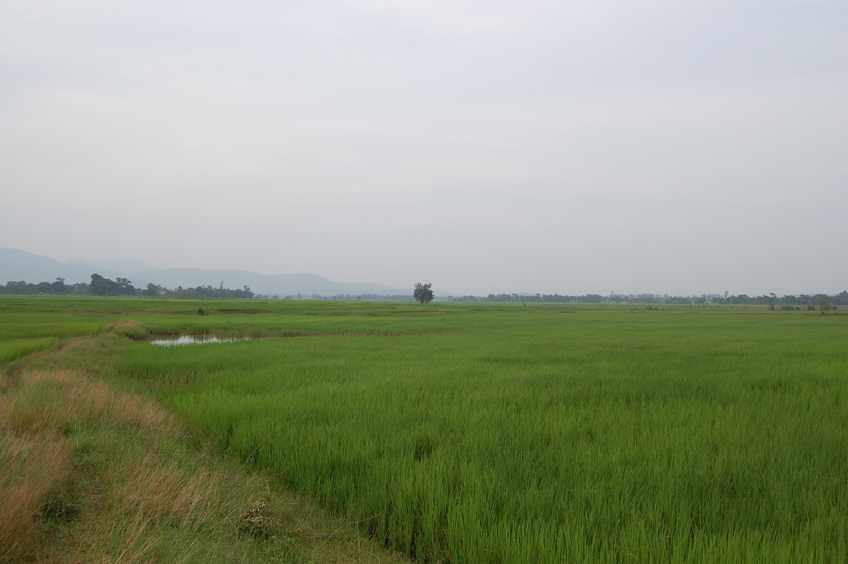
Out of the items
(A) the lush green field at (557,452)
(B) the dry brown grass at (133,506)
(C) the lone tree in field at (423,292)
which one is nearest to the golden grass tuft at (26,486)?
(B) the dry brown grass at (133,506)

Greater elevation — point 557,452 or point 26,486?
point 26,486

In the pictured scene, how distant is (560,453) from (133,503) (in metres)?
3.63

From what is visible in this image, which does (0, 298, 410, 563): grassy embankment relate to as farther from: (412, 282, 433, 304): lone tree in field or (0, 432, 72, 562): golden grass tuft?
(412, 282, 433, 304): lone tree in field

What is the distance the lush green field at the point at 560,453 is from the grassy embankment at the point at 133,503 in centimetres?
49

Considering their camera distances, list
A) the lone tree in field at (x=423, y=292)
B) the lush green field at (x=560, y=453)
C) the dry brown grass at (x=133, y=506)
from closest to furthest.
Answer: the dry brown grass at (x=133, y=506)
the lush green field at (x=560, y=453)
the lone tree in field at (x=423, y=292)

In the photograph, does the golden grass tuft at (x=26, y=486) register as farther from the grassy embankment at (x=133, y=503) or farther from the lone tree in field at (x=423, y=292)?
the lone tree in field at (x=423, y=292)

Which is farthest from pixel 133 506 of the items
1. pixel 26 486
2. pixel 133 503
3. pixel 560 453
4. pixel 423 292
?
pixel 423 292

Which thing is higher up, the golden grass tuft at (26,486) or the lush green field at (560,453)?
the golden grass tuft at (26,486)

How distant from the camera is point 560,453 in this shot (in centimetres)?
444

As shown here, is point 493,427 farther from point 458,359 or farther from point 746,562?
point 458,359

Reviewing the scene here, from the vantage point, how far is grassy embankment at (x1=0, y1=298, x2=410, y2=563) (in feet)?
8.43

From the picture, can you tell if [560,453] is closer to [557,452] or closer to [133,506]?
[557,452]

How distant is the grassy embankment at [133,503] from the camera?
8.43 ft

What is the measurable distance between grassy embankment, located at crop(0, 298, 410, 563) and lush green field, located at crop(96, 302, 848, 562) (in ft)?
1.59
